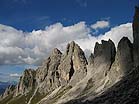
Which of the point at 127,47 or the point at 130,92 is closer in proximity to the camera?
the point at 130,92

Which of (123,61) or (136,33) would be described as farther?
(123,61)

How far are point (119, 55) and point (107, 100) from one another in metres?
55.7

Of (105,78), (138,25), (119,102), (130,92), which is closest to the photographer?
(119,102)

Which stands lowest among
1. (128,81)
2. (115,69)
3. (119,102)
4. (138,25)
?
(119,102)

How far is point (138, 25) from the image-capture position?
Answer: 15812cm

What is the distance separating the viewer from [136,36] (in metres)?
164

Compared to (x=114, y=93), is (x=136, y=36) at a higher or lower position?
higher

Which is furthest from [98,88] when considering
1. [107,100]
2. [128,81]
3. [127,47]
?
[107,100]

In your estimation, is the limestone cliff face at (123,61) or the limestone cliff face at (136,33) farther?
the limestone cliff face at (123,61)

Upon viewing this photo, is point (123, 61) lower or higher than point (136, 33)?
lower

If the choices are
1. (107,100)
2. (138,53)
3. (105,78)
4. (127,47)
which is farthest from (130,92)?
(105,78)

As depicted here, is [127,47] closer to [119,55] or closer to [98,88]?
[119,55]

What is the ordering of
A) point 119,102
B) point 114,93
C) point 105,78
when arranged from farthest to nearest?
point 105,78
point 114,93
point 119,102

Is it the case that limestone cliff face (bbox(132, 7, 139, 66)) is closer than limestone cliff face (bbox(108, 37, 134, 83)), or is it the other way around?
limestone cliff face (bbox(132, 7, 139, 66))
